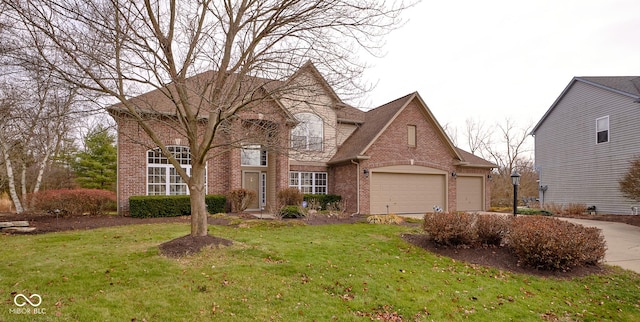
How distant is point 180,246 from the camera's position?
23.2ft

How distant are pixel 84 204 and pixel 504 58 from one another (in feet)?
63.2

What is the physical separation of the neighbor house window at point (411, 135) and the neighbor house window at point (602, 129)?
10722mm

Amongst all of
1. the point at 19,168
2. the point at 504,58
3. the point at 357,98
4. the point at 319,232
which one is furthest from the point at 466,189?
the point at 19,168

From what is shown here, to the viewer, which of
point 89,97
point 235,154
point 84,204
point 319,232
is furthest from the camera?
point 235,154

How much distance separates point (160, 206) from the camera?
1353 cm

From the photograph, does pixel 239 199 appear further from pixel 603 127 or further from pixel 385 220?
pixel 603 127

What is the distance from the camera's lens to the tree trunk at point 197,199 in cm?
752

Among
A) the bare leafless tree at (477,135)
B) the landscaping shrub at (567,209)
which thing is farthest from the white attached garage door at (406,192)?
the bare leafless tree at (477,135)

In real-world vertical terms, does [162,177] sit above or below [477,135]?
below

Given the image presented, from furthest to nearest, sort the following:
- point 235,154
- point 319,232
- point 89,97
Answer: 1. point 235,154
2. point 319,232
3. point 89,97

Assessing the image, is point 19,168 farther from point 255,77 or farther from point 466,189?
point 466,189

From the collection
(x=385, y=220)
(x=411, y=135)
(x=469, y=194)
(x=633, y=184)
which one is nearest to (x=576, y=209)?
(x=633, y=184)

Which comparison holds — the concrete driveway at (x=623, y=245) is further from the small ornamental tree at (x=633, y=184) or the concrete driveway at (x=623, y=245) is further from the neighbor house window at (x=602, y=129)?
the neighbor house window at (x=602, y=129)

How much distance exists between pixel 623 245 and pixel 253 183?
46.4 feet
